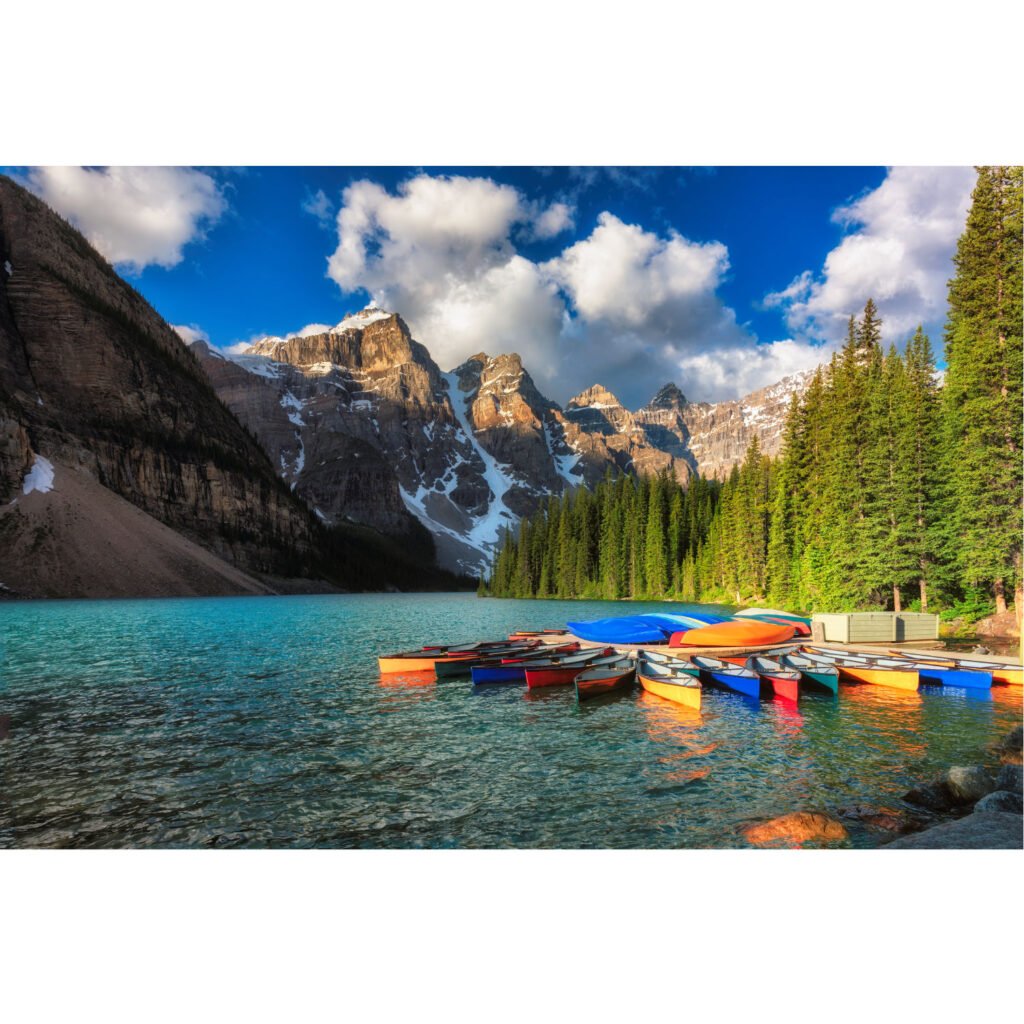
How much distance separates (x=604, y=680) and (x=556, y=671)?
2.75 m

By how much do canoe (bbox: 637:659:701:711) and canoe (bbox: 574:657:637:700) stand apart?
56 cm

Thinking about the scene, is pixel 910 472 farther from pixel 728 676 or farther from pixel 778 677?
pixel 728 676

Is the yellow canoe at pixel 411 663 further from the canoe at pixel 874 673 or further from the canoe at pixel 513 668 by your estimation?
the canoe at pixel 874 673

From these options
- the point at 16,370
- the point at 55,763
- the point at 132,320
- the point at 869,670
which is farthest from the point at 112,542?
the point at 869,670

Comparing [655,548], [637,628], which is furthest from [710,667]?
[655,548]

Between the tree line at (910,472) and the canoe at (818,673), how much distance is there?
38.4ft

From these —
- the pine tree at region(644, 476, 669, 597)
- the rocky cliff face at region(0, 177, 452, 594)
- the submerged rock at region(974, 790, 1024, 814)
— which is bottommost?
the submerged rock at region(974, 790, 1024, 814)

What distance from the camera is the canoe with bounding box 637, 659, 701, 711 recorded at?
68.2ft

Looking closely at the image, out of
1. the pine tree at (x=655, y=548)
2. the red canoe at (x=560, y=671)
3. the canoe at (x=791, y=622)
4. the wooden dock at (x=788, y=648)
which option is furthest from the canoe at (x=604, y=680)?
the pine tree at (x=655, y=548)

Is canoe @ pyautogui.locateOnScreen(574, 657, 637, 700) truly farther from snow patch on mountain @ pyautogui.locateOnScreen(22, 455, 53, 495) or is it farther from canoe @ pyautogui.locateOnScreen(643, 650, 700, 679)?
snow patch on mountain @ pyautogui.locateOnScreen(22, 455, 53, 495)

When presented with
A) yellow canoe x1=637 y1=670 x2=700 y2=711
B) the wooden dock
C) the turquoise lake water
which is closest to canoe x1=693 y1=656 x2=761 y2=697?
the turquoise lake water

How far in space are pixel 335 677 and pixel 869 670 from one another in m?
23.1

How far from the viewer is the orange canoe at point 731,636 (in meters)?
29.8

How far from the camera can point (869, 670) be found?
24.7 m
